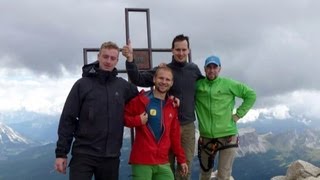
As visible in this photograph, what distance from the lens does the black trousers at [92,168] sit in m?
7.14

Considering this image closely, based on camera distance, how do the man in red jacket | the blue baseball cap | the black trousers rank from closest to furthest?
the black trousers < the man in red jacket < the blue baseball cap

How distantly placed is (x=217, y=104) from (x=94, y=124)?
3.06 meters

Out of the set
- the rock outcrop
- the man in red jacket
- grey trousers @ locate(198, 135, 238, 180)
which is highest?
the man in red jacket

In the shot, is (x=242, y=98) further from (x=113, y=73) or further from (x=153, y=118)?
(x=113, y=73)

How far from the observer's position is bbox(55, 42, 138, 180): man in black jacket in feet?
23.6

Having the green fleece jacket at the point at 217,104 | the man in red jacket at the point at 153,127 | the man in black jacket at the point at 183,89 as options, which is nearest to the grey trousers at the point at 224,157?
the green fleece jacket at the point at 217,104

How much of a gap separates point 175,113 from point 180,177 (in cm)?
148

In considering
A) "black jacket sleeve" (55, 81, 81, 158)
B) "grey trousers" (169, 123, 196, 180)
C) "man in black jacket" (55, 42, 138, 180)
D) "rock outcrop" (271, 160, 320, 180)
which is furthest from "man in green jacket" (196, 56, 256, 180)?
"rock outcrop" (271, 160, 320, 180)

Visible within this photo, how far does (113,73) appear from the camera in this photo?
296 inches

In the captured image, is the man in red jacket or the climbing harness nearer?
the man in red jacket

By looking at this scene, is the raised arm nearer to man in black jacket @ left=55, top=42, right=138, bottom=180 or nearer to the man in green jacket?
man in black jacket @ left=55, top=42, right=138, bottom=180

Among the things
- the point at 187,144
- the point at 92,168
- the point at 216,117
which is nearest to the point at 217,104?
the point at 216,117

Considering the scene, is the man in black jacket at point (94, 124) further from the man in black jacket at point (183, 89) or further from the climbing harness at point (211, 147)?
the climbing harness at point (211, 147)

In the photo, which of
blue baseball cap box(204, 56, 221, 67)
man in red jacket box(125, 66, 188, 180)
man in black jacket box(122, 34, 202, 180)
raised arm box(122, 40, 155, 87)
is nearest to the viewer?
man in red jacket box(125, 66, 188, 180)
